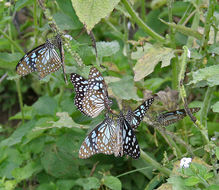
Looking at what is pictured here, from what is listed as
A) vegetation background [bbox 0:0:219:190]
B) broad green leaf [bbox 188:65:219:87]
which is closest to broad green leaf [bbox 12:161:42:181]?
vegetation background [bbox 0:0:219:190]

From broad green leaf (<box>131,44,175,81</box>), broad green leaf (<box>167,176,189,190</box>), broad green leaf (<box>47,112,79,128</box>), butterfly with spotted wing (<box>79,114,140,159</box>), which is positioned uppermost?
broad green leaf (<box>131,44,175,81</box>)

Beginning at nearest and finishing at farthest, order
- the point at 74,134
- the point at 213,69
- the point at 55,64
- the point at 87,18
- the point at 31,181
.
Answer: the point at 87,18, the point at 213,69, the point at 55,64, the point at 74,134, the point at 31,181

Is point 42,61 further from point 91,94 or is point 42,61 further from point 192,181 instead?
point 192,181

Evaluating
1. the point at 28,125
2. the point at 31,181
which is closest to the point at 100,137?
the point at 28,125

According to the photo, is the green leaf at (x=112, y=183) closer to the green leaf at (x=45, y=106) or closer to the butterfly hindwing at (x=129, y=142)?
the butterfly hindwing at (x=129, y=142)

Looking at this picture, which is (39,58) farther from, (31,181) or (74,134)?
(31,181)

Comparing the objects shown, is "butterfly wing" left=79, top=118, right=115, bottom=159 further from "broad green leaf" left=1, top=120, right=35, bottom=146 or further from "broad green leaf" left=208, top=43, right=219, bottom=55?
"broad green leaf" left=1, top=120, right=35, bottom=146

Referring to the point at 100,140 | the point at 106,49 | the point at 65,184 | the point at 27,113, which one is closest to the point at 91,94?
the point at 100,140
